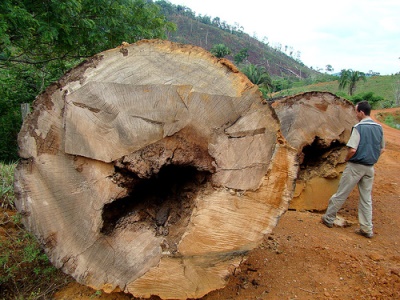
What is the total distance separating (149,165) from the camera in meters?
1.94

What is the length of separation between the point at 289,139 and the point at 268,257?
1529 millimetres

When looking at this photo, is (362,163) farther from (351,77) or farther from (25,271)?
(351,77)

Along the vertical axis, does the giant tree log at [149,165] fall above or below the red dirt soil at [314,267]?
above

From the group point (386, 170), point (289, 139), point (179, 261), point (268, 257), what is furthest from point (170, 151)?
point (386, 170)

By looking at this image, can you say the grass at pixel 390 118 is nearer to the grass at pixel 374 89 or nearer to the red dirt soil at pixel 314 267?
the grass at pixel 374 89

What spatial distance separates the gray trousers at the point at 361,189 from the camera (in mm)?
3184

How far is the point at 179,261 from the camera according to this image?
6.04 feet

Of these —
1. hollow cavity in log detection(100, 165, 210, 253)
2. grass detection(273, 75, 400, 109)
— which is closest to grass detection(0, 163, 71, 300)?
hollow cavity in log detection(100, 165, 210, 253)

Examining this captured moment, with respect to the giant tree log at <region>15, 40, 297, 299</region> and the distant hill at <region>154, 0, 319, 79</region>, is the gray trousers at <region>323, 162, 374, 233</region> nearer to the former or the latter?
the giant tree log at <region>15, 40, 297, 299</region>

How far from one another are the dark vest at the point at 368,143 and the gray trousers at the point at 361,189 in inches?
3.3

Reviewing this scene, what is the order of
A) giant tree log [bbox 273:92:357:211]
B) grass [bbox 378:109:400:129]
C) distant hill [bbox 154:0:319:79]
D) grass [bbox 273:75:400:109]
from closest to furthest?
giant tree log [bbox 273:92:357:211]
grass [bbox 378:109:400:129]
grass [bbox 273:75:400:109]
distant hill [bbox 154:0:319:79]

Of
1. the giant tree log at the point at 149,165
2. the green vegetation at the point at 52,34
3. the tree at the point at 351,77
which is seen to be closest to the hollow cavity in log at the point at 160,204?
the giant tree log at the point at 149,165

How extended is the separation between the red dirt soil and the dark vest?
74 cm

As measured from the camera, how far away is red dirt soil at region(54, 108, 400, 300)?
82.8 inches
